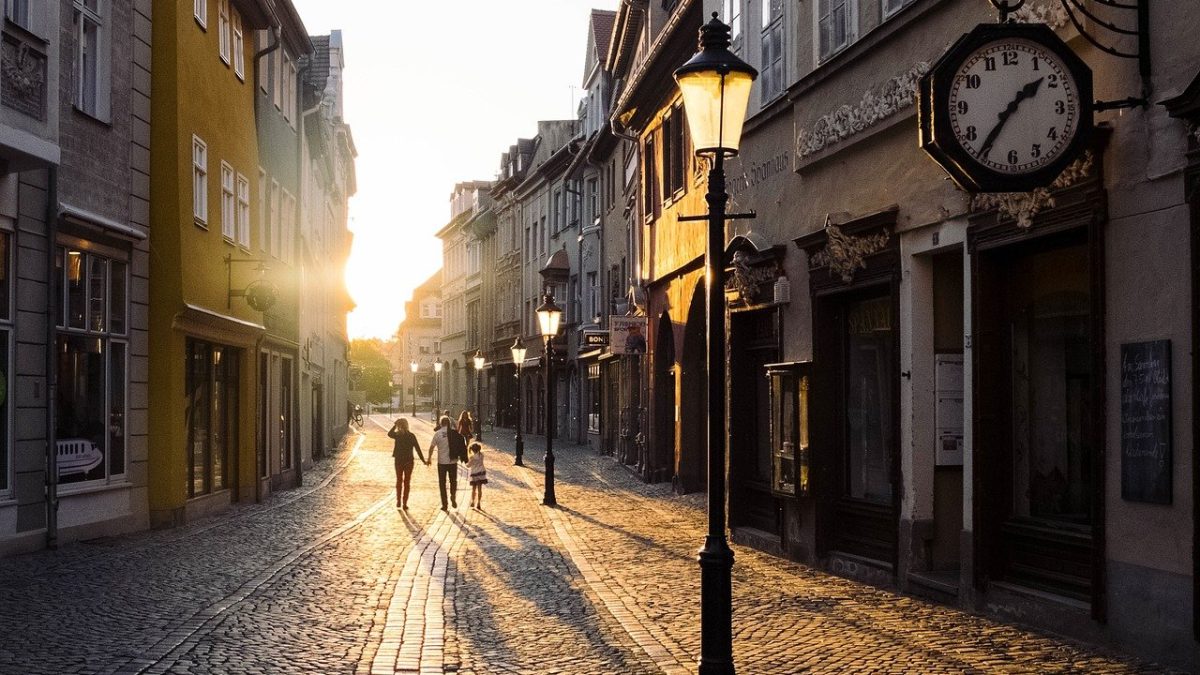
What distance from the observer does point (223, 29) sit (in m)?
24.3

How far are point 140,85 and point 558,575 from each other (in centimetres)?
949

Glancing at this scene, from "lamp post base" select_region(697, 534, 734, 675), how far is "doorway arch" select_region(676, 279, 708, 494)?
18.4m

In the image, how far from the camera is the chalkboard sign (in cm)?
941

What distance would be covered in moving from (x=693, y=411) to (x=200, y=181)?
10247 mm

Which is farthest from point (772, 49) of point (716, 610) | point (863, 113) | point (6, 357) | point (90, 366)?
point (716, 610)

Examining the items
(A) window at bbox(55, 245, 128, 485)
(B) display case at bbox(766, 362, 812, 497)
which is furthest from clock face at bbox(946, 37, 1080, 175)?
(A) window at bbox(55, 245, 128, 485)

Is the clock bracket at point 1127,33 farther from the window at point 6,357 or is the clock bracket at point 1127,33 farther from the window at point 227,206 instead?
the window at point 227,206


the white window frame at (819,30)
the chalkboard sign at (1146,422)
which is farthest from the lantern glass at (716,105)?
the white window frame at (819,30)

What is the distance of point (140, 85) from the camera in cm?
1994

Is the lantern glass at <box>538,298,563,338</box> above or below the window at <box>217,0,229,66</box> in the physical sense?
below

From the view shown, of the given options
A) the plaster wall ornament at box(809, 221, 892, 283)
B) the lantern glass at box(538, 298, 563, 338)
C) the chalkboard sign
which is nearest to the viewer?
the chalkboard sign

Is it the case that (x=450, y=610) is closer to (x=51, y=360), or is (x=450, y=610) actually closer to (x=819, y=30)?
(x=51, y=360)

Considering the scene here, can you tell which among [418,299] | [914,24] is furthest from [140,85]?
[418,299]

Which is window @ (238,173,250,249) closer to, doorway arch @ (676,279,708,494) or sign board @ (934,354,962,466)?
doorway arch @ (676,279,708,494)
